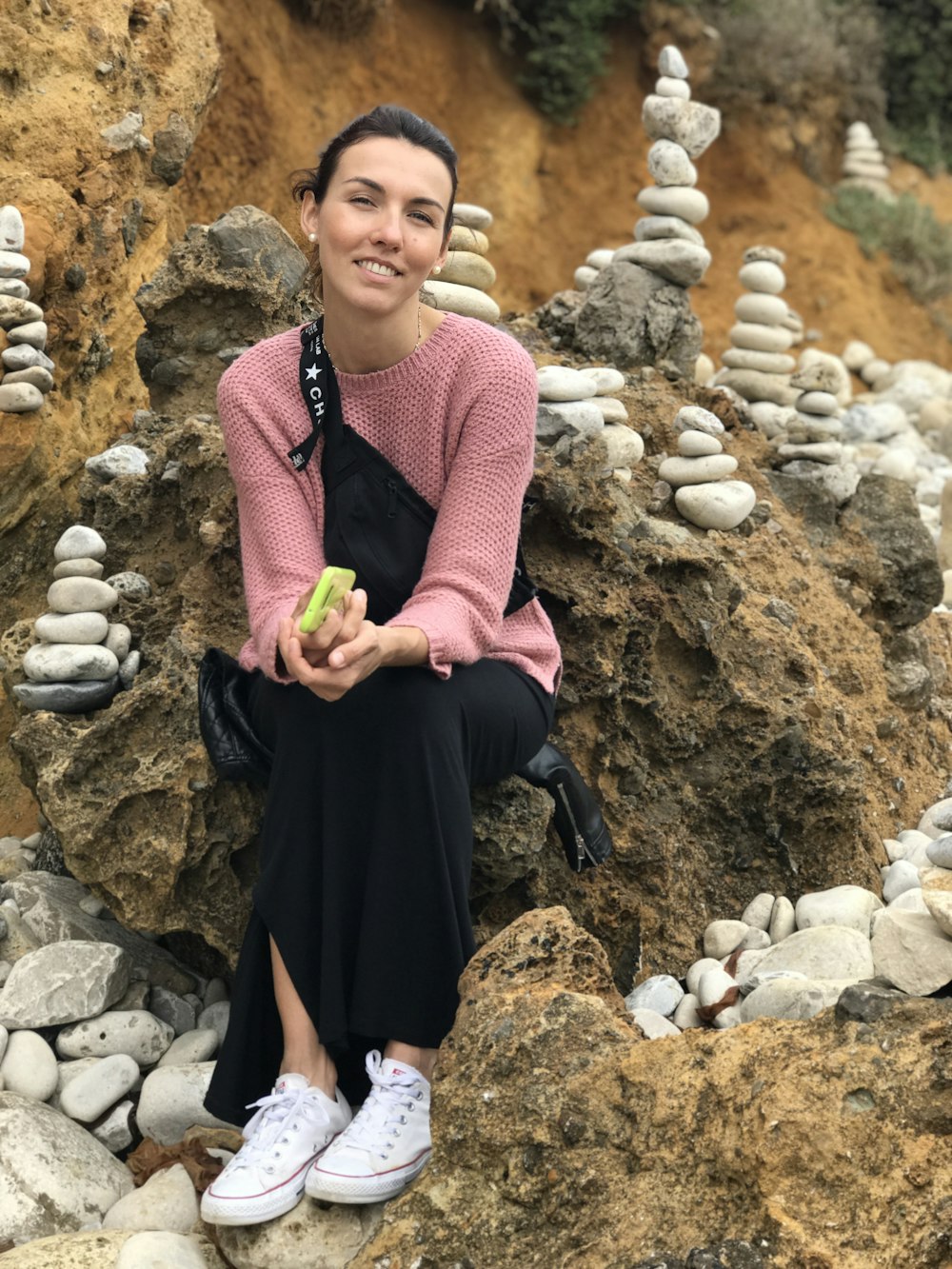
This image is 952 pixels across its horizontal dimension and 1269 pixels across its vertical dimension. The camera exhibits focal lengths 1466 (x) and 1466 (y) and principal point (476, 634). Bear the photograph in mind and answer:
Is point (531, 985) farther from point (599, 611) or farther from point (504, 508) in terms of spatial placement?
point (599, 611)

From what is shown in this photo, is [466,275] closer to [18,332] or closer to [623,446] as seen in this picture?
[623,446]

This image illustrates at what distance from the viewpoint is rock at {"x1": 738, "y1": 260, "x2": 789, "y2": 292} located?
6035mm

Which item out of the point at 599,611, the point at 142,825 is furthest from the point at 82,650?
the point at 599,611

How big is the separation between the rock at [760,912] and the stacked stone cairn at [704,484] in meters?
1.19

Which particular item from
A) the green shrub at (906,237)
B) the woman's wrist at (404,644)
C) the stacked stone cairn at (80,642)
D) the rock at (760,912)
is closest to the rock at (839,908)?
the rock at (760,912)

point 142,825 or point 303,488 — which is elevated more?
point 303,488

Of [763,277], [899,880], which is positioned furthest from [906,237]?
[899,880]

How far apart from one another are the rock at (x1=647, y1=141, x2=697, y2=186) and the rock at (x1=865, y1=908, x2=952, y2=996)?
341 cm

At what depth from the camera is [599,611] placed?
3.72 meters

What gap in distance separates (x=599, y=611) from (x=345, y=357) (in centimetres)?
95

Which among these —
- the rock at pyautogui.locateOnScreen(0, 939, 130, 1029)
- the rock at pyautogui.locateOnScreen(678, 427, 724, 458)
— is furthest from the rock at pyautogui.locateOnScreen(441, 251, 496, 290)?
the rock at pyautogui.locateOnScreen(0, 939, 130, 1029)

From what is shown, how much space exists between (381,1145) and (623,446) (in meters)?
2.39

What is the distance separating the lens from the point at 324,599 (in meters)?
2.67

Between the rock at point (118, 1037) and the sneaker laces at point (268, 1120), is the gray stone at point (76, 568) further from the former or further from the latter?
the sneaker laces at point (268, 1120)
